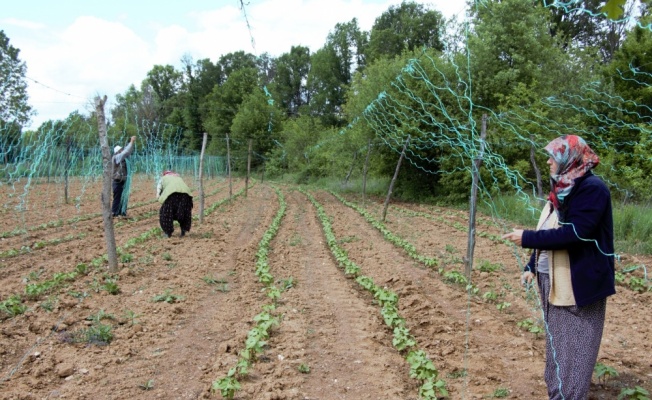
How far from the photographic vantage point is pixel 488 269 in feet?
22.8

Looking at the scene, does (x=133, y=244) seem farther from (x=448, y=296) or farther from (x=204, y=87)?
(x=204, y=87)

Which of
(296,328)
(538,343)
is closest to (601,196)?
(538,343)

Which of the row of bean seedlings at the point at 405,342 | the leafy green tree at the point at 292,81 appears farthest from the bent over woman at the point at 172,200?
the leafy green tree at the point at 292,81

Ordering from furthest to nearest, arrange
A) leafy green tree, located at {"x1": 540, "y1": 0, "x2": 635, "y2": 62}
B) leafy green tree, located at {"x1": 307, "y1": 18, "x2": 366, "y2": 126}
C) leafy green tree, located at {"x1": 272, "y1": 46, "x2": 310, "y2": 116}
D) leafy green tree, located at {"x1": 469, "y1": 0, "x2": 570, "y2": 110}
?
leafy green tree, located at {"x1": 272, "y1": 46, "x2": 310, "y2": 116}, leafy green tree, located at {"x1": 307, "y1": 18, "x2": 366, "y2": 126}, leafy green tree, located at {"x1": 540, "y1": 0, "x2": 635, "y2": 62}, leafy green tree, located at {"x1": 469, "y1": 0, "x2": 570, "y2": 110}

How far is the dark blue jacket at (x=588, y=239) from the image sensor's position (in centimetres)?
258

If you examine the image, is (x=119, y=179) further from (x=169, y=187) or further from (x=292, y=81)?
(x=292, y=81)

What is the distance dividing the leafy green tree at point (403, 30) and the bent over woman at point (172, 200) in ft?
109

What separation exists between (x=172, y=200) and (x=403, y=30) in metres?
37.5

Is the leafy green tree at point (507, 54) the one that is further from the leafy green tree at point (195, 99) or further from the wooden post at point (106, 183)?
the leafy green tree at point (195, 99)

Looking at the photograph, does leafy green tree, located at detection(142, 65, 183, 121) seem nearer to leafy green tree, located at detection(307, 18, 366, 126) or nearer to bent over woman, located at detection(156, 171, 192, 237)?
leafy green tree, located at detection(307, 18, 366, 126)

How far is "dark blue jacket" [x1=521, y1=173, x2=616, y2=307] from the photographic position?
2.58m

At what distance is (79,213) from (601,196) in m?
13.4

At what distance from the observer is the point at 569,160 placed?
105 inches

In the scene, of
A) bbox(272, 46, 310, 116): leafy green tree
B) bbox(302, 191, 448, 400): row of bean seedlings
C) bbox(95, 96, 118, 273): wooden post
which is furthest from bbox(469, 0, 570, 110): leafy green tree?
bbox(272, 46, 310, 116): leafy green tree
